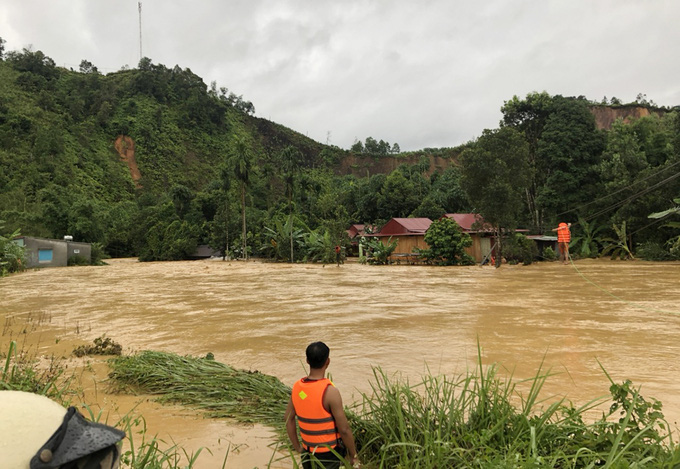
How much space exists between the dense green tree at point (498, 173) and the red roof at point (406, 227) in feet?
25.3

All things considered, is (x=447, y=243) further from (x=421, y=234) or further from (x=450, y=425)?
(x=450, y=425)

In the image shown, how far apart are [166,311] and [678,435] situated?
1031cm

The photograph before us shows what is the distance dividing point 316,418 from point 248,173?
34104 mm

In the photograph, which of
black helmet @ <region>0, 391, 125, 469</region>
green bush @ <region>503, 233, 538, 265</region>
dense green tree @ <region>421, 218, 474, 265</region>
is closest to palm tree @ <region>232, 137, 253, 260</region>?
dense green tree @ <region>421, 218, 474, 265</region>

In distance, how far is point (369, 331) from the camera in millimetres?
8359

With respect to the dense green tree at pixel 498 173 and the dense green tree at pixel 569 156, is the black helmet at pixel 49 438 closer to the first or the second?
Result: the dense green tree at pixel 498 173

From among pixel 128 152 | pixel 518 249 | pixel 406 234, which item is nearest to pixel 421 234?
pixel 406 234

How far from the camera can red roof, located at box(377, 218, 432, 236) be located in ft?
103

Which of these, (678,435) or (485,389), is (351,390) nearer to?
(485,389)

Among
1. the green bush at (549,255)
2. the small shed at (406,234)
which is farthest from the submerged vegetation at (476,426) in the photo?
the small shed at (406,234)

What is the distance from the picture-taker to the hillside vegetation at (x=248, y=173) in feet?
87.9

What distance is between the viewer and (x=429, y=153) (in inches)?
3017

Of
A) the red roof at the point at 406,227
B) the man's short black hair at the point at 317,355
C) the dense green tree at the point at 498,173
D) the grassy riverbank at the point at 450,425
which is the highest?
the dense green tree at the point at 498,173

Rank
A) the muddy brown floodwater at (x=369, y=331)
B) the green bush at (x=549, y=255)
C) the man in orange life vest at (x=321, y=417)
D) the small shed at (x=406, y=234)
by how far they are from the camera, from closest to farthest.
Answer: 1. the man in orange life vest at (x=321, y=417)
2. the muddy brown floodwater at (x=369, y=331)
3. the green bush at (x=549, y=255)
4. the small shed at (x=406, y=234)
